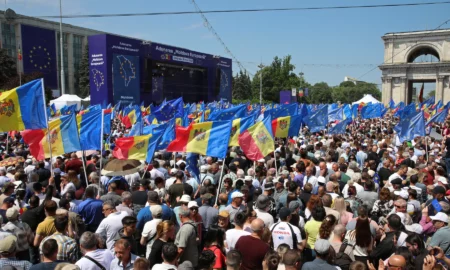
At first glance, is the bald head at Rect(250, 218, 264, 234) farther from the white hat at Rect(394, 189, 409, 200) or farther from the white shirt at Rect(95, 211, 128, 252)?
the white hat at Rect(394, 189, 409, 200)

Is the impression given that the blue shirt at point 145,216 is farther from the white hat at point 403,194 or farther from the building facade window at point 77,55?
the building facade window at point 77,55

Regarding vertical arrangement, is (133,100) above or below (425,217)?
above

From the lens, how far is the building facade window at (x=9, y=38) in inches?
2329

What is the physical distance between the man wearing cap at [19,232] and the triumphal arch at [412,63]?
58.4 metres

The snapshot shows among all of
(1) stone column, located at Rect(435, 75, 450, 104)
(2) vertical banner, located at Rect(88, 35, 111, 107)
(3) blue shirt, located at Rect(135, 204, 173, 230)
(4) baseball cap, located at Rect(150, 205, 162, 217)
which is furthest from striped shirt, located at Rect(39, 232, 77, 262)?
(1) stone column, located at Rect(435, 75, 450, 104)

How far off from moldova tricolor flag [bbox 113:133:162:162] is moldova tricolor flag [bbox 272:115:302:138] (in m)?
4.37

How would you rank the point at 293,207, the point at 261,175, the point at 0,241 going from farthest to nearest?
the point at 261,175, the point at 293,207, the point at 0,241

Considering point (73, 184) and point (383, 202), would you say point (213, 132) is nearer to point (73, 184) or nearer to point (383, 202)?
point (73, 184)

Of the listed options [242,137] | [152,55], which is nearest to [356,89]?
[152,55]

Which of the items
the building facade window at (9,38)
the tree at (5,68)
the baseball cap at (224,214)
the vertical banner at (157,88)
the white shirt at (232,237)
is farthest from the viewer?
the building facade window at (9,38)

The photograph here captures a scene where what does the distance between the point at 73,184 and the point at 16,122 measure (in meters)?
1.85

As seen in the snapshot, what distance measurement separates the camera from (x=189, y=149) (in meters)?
8.95

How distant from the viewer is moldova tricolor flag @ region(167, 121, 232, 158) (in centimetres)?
853

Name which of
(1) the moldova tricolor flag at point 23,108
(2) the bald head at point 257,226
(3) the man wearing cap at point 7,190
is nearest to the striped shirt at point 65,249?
(2) the bald head at point 257,226
